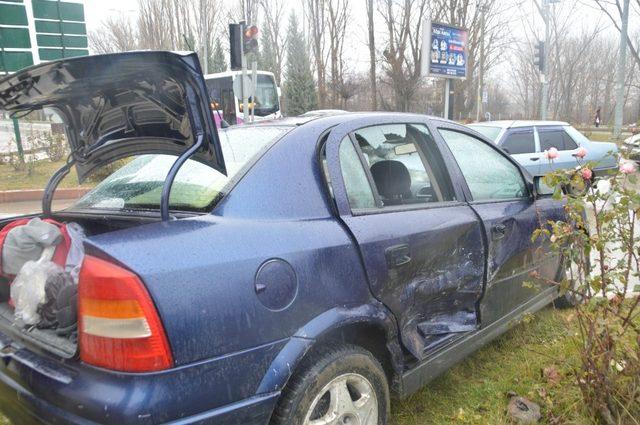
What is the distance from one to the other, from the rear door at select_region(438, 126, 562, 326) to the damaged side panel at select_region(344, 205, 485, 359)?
0.44 ft

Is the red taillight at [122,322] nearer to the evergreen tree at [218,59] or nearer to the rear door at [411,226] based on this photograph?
the rear door at [411,226]

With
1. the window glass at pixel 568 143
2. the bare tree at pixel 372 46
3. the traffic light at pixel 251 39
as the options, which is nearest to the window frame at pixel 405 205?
the window glass at pixel 568 143

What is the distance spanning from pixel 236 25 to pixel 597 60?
42.7m

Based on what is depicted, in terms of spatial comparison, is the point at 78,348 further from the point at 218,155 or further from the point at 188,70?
the point at 188,70

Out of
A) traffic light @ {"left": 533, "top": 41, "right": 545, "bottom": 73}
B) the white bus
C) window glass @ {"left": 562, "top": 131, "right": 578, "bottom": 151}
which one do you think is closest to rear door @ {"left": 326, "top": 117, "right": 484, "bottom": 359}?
window glass @ {"left": 562, "top": 131, "right": 578, "bottom": 151}

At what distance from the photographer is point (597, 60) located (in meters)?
42.8

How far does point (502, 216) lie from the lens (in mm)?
2961

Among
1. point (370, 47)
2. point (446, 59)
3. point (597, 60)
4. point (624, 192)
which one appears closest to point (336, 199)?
point (624, 192)

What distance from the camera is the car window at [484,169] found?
3.04 metres

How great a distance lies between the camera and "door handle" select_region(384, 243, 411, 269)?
2.16m

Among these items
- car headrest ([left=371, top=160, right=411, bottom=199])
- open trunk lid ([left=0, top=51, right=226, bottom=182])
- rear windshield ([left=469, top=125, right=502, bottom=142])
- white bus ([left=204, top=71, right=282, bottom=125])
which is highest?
white bus ([left=204, top=71, right=282, bottom=125])

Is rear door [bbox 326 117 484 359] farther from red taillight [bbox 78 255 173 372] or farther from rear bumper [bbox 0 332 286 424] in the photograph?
red taillight [bbox 78 255 173 372]

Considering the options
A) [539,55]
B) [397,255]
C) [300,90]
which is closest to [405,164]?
[397,255]

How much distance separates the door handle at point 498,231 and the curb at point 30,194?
7.87 meters
